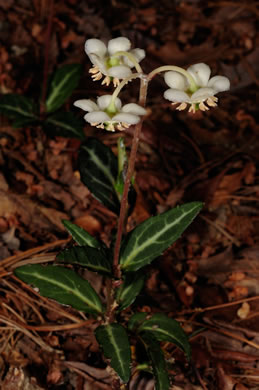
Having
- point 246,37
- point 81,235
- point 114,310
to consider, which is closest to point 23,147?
point 81,235

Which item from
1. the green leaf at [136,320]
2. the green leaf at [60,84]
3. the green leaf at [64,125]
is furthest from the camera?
the green leaf at [60,84]

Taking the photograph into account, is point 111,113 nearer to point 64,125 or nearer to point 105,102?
point 105,102

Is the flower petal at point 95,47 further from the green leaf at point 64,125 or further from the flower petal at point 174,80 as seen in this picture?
the green leaf at point 64,125

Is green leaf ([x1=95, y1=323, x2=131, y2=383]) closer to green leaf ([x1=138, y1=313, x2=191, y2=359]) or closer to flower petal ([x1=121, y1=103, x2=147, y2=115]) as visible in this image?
green leaf ([x1=138, y1=313, x2=191, y2=359])

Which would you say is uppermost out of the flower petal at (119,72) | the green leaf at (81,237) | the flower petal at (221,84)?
the flower petal at (119,72)

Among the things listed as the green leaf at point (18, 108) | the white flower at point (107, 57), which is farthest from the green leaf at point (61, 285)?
the green leaf at point (18, 108)

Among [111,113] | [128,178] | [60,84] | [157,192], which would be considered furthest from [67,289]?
[60,84]
